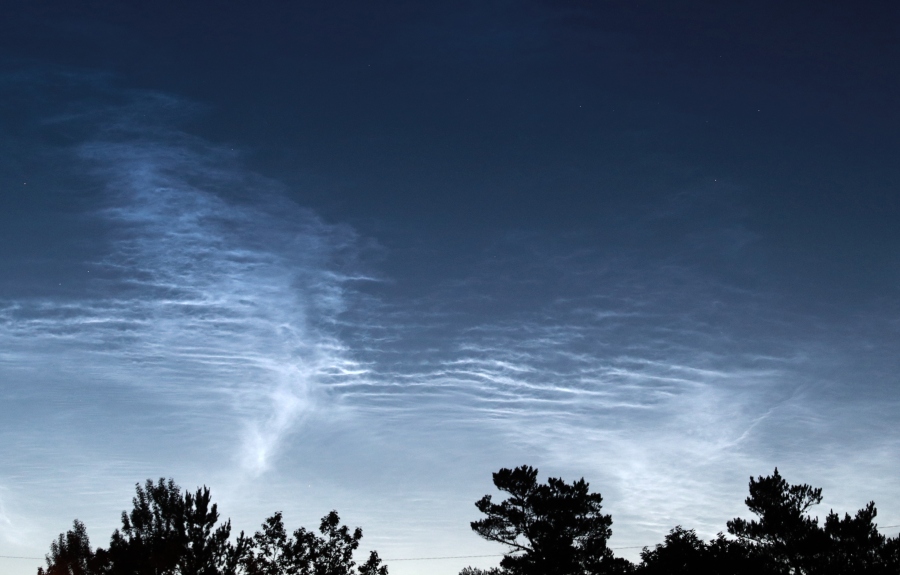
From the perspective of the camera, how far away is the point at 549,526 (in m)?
51.4

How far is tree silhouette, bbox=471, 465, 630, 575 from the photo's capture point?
49.2 metres

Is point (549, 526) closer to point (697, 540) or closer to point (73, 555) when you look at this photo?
point (697, 540)

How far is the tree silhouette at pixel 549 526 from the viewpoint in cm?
4925

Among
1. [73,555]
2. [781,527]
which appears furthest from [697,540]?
[73,555]

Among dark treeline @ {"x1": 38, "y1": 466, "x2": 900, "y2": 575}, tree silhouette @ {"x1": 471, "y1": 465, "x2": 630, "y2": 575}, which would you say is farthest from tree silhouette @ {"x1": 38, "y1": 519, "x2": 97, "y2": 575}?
tree silhouette @ {"x1": 471, "y1": 465, "x2": 630, "y2": 575}

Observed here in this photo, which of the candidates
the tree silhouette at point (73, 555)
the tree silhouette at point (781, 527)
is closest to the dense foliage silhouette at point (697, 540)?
the tree silhouette at point (781, 527)

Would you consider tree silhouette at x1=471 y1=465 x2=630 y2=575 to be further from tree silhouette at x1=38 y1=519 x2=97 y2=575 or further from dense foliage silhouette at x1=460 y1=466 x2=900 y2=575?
tree silhouette at x1=38 y1=519 x2=97 y2=575

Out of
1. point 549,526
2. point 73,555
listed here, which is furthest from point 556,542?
point 73,555

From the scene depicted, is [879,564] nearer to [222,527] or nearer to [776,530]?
[776,530]

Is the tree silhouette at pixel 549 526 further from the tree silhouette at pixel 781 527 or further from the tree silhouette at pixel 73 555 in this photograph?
the tree silhouette at pixel 73 555

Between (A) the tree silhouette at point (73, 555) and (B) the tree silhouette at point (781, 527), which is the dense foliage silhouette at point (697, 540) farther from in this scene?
(A) the tree silhouette at point (73, 555)

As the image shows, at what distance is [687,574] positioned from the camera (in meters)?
43.3

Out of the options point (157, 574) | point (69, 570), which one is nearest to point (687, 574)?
point (157, 574)

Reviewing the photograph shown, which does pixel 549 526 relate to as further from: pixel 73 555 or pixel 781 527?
pixel 73 555
